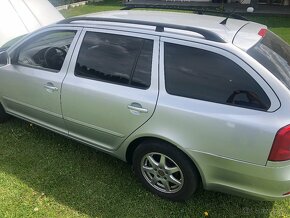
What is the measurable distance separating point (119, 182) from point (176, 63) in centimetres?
149

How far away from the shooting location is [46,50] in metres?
3.79

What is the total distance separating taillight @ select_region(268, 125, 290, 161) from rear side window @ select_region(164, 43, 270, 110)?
0.71 ft

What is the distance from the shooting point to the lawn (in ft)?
10.2

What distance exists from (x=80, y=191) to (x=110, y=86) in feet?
3.80

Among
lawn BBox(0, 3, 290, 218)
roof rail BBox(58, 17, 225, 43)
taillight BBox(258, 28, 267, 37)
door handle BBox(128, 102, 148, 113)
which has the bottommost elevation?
lawn BBox(0, 3, 290, 218)

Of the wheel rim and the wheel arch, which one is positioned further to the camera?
the wheel rim

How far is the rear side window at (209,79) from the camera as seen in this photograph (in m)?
2.49

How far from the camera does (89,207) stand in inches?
125

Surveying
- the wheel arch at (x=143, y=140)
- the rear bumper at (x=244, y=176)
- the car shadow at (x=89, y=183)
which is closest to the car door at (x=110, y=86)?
the wheel arch at (x=143, y=140)

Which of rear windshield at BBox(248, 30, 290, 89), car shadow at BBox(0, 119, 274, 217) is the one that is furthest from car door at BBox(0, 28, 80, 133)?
rear windshield at BBox(248, 30, 290, 89)

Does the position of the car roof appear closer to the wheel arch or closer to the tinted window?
the tinted window

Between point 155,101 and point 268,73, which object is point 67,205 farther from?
point 268,73

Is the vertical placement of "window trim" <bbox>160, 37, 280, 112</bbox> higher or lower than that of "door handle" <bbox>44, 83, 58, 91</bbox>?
higher

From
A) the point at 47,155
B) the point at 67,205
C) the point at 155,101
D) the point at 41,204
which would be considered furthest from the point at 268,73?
the point at 47,155
